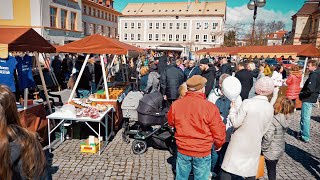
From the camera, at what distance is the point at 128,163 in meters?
4.89

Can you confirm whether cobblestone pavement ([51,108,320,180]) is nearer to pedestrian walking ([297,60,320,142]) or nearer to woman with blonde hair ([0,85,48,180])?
pedestrian walking ([297,60,320,142])

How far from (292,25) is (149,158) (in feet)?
256

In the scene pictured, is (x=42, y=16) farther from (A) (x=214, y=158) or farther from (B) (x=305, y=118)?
(A) (x=214, y=158)

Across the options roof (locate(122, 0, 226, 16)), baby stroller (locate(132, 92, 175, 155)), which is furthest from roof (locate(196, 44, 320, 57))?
roof (locate(122, 0, 226, 16))

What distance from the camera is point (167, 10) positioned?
6919 cm

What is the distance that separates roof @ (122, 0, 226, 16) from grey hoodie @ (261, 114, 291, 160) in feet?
208

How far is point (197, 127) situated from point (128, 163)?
96.6 inches

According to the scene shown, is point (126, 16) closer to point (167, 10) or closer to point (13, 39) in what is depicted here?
point (167, 10)

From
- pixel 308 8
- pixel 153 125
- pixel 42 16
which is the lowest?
pixel 153 125

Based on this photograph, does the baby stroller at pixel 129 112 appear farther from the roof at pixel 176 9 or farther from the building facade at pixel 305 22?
the building facade at pixel 305 22

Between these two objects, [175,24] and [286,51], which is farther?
[175,24]

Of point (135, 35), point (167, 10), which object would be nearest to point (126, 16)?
point (135, 35)

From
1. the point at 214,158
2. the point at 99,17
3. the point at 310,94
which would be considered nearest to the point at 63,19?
the point at 99,17

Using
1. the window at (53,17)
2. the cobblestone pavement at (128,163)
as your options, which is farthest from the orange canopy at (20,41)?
the window at (53,17)
